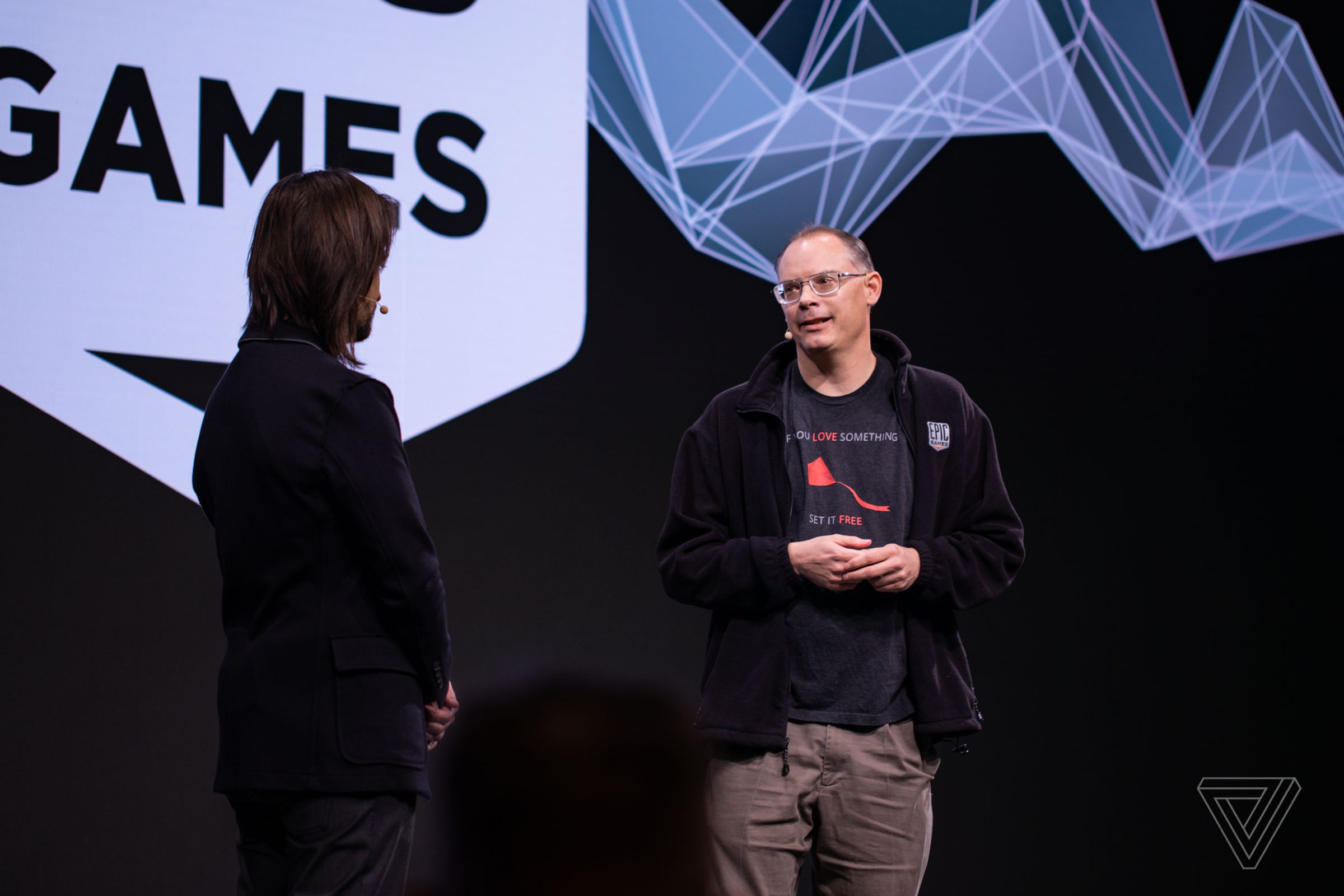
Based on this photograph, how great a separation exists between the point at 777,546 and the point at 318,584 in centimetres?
78

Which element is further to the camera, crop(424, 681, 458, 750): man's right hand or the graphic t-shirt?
the graphic t-shirt

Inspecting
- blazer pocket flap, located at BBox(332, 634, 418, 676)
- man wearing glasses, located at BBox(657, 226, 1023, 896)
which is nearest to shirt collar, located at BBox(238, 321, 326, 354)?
blazer pocket flap, located at BBox(332, 634, 418, 676)

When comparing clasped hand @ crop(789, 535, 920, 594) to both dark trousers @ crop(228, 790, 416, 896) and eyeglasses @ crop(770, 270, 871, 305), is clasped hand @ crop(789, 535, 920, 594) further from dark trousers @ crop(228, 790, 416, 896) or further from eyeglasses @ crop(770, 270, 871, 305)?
dark trousers @ crop(228, 790, 416, 896)

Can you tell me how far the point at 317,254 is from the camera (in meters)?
1.50

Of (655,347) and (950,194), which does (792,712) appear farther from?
(950,194)

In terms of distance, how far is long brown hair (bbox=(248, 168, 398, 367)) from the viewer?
→ 150cm

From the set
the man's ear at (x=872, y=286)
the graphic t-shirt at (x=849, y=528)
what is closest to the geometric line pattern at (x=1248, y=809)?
the graphic t-shirt at (x=849, y=528)

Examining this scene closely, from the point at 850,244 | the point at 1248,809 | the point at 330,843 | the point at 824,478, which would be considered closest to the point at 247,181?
the point at 850,244

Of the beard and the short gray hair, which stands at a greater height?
the short gray hair

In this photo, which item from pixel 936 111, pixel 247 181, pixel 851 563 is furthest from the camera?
pixel 936 111

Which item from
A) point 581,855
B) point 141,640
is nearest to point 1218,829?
point 581,855

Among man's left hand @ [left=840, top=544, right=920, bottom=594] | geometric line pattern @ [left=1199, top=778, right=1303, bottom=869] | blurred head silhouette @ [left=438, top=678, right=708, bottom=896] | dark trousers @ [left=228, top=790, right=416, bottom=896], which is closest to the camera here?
dark trousers @ [left=228, top=790, right=416, bottom=896]

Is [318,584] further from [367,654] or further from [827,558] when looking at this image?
[827,558]

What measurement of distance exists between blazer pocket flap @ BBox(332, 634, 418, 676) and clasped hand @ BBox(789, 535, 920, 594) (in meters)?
0.69
